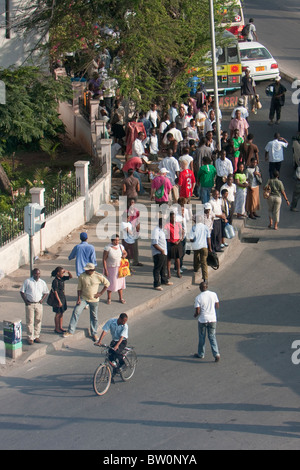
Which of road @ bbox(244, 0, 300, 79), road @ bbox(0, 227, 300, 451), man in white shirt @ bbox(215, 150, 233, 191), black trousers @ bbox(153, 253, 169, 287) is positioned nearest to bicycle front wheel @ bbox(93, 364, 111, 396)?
road @ bbox(0, 227, 300, 451)

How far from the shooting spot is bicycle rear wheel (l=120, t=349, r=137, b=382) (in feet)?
39.2

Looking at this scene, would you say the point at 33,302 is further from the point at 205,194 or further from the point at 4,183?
the point at 4,183

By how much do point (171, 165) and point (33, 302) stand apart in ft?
21.6

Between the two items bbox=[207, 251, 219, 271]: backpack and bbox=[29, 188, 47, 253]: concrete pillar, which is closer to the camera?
bbox=[207, 251, 219, 271]: backpack

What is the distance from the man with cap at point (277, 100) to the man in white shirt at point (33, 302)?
13.5 m

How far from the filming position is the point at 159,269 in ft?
51.0

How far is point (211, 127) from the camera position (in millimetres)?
22234

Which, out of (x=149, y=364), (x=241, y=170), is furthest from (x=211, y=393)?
(x=241, y=170)

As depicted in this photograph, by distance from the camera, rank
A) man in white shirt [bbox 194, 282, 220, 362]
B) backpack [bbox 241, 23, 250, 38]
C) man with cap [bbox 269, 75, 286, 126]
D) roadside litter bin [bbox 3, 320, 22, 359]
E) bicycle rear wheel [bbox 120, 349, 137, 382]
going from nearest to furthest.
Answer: bicycle rear wheel [bbox 120, 349, 137, 382]
man in white shirt [bbox 194, 282, 220, 362]
roadside litter bin [bbox 3, 320, 22, 359]
man with cap [bbox 269, 75, 286, 126]
backpack [bbox 241, 23, 250, 38]

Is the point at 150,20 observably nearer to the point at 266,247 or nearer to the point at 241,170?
the point at 241,170

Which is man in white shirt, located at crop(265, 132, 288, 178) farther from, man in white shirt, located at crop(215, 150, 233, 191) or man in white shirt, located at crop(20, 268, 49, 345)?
man in white shirt, located at crop(20, 268, 49, 345)

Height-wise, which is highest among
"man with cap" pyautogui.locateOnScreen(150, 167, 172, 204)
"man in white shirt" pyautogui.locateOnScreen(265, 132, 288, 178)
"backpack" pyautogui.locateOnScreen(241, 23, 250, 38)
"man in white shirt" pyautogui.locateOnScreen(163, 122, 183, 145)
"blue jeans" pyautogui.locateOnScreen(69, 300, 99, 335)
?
"backpack" pyautogui.locateOnScreen(241, 23, 250, 38)

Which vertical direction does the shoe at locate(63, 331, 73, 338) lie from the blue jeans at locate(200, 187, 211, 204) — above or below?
below

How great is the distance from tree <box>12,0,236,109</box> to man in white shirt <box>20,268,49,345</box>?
10277 millimetres
